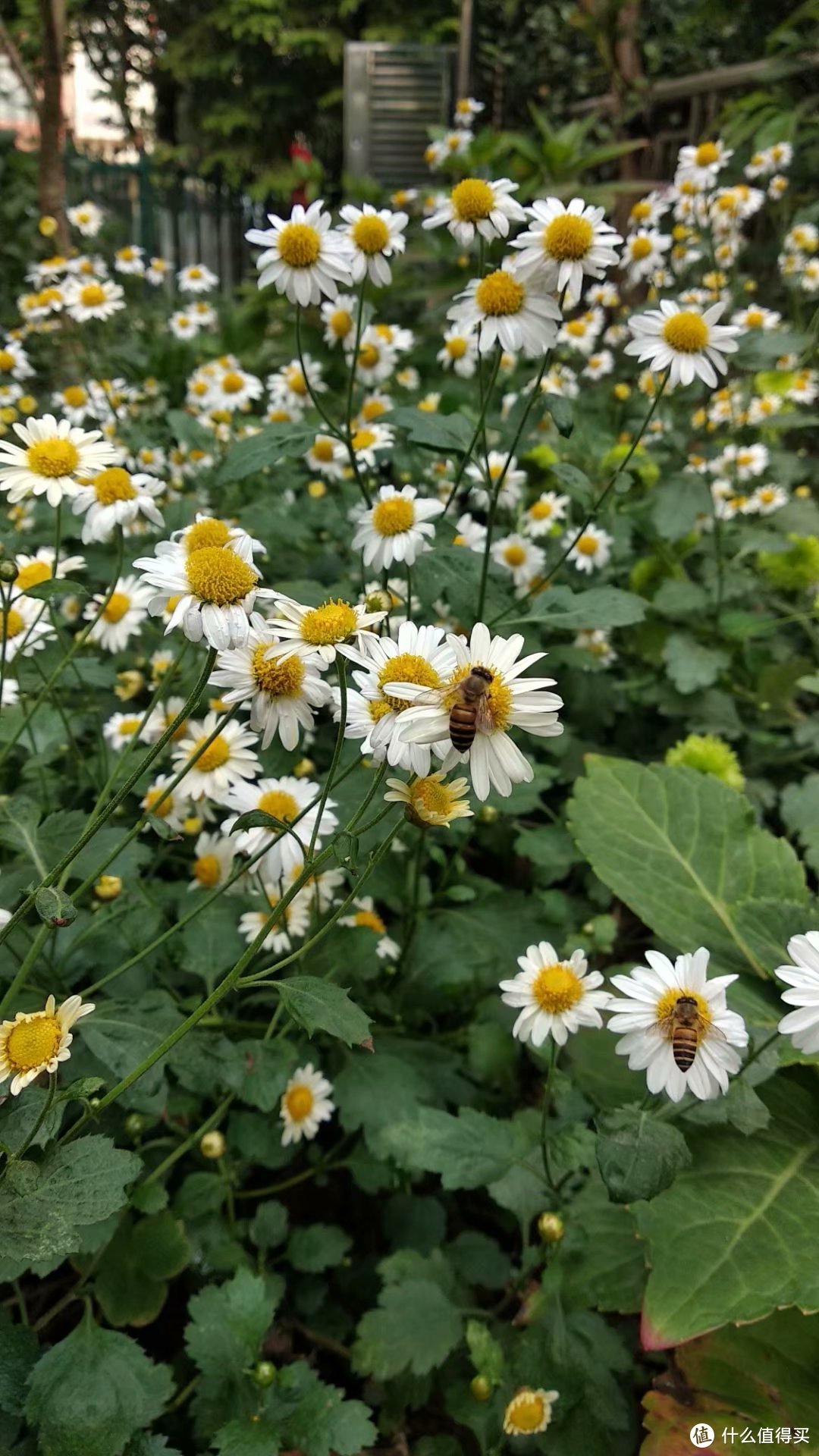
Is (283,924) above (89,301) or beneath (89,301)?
beneath

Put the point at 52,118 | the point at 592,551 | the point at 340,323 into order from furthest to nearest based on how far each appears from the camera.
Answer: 1. the point at 52,118
2. the point at 592,551
3. the point at 340,323

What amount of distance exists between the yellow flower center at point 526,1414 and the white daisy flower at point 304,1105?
0.42 metres

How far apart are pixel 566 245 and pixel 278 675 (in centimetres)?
79

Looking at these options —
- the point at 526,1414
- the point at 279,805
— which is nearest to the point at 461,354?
the point at 279,805

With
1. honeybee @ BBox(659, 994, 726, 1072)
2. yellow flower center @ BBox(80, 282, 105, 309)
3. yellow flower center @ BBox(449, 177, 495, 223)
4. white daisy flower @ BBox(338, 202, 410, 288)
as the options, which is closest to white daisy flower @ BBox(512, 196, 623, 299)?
yellow flower center @ BBox(449, 177, 495, 223)

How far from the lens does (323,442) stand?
2164 millimetres

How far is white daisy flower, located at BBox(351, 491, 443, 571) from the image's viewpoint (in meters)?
1.43

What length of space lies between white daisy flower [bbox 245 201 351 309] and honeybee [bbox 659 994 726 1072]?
1.11 m

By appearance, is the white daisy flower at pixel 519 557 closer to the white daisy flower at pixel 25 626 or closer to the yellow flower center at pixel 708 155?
the white daisy flower at pixel 25 626

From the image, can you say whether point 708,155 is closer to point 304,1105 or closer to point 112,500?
point 112,500

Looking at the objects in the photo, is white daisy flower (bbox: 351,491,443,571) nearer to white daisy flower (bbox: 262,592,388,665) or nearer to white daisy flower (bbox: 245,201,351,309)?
white daisy flower (bbox: 245,201,351,309)

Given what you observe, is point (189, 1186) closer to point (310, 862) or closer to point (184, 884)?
point (184, 884)

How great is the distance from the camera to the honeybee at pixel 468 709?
78 cm

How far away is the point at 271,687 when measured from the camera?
38.3 inches
